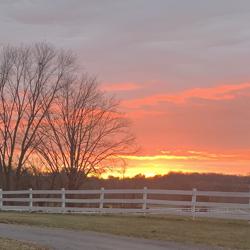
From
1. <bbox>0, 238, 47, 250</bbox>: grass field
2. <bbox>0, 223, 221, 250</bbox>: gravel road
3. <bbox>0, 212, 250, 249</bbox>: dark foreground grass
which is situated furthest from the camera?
<bbox>0, 212, 250, 249</bbox>: dark foreground grass

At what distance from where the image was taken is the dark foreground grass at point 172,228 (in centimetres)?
1733

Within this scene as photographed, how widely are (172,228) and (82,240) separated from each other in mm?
4510

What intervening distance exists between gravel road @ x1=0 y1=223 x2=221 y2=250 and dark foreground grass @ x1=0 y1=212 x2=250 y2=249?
95 cm

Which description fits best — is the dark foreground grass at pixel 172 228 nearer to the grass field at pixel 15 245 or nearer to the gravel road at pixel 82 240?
the gravel road at pixel 82 240

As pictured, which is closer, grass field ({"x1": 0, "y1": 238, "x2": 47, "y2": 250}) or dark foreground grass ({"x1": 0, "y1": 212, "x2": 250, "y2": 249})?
grass field ({"x1": 0, "y1": 238, "x2": 47, "y2": 250})

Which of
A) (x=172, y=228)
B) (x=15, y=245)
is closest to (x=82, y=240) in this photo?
(x=15, y=245)

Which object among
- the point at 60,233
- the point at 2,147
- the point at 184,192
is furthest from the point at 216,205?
the point at 2,147

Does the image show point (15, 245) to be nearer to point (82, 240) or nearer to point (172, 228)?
point (82, 240)

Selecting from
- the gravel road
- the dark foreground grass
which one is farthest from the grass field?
the dark foreground grass

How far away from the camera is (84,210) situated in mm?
31172

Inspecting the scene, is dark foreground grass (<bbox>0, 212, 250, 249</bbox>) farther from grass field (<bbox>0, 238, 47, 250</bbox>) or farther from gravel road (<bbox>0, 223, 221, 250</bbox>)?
grass field (<bbox>0, 238, 47, 250</bbox>)

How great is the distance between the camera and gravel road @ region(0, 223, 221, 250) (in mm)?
15482

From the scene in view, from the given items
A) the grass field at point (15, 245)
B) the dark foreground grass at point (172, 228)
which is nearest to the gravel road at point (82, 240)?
the grass field at point (15, 245)

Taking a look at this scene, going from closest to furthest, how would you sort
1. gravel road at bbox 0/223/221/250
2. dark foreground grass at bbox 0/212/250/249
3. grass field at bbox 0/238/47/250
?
grass field at bbox 0/238/47/250 < gravel road at bbox 0/223/221/250 < dark foreground grass at bbox 0/212/250/249
